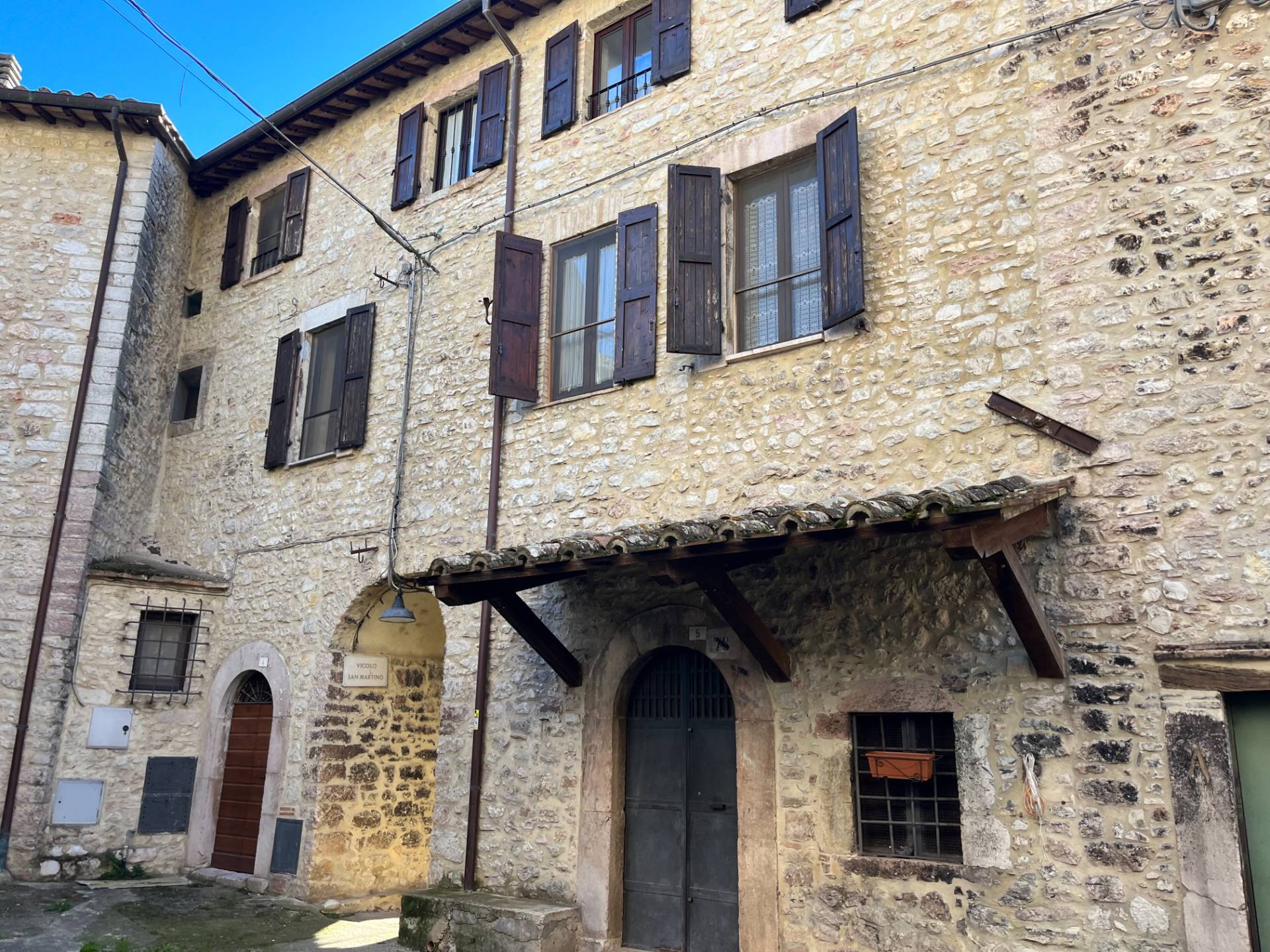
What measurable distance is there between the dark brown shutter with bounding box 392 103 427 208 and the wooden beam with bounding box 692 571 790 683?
5.78 m

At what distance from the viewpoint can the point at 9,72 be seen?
11.5 m

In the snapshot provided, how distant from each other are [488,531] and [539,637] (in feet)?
4.19

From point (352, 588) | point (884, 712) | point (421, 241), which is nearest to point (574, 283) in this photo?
point (421, 241)

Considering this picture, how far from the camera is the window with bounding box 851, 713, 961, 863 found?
5484 millimetres

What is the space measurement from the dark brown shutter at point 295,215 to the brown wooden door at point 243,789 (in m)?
4.69

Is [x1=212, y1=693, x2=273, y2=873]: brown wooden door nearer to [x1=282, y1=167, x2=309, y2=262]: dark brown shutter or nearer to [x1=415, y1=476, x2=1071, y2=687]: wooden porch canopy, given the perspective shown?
[x1=415, y1=476, x2=1071, y2=687]: wooden porch canopy

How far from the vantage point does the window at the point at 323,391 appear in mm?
9797

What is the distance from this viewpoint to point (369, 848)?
8.94 metres

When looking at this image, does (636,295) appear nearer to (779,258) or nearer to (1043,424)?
(779,258)

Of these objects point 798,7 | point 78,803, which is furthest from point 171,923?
point 798,7

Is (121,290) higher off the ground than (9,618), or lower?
higher

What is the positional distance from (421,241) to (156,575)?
4112 millimetres

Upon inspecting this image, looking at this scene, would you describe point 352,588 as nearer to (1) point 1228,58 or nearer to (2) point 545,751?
(2) point 545,751

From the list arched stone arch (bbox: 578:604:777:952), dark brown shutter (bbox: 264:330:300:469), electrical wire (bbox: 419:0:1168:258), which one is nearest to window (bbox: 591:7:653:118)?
electrical wire (bbox: 419:0:1168:258)
